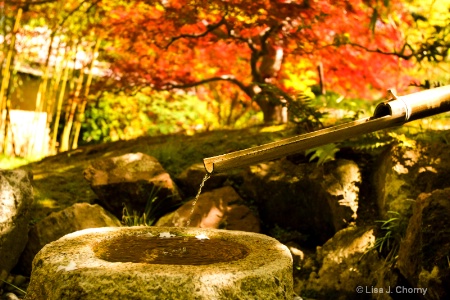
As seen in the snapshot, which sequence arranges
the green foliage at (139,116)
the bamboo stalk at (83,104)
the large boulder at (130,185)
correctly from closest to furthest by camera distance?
the large boulder at (130,185)
the bamboo stalk at (83,104)
the green foliage at (139,116)

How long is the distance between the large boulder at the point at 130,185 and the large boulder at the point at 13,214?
2.87ft

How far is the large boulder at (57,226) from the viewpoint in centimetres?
387

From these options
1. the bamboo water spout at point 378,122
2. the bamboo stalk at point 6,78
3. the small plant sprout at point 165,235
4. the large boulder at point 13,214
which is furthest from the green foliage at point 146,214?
the bamboo stalk at point 6,78

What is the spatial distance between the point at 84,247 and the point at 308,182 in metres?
2.64

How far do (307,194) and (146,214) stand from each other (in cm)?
164

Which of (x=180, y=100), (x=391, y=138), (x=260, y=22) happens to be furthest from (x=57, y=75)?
(x=391, y=138)

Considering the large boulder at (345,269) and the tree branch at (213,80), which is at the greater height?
the tree branch at (213,80)

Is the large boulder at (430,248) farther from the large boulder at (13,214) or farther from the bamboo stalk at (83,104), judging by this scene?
the bamboo stalk at (83,104)

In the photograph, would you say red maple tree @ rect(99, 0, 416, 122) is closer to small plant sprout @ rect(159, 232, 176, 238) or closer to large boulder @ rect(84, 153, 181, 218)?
large boulder @ rect(84, 153, 181, 218)

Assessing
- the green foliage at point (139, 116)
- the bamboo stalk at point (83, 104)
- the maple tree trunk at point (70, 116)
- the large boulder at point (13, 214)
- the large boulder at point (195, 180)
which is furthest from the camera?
the green foliage at point (139, 116)

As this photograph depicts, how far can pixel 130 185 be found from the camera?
4.56 m

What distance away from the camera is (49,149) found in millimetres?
8812

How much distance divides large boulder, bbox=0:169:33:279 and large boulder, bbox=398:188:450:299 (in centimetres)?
302
